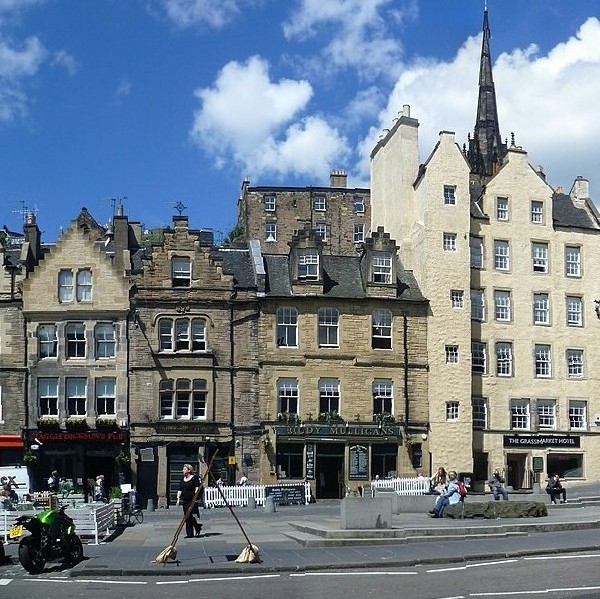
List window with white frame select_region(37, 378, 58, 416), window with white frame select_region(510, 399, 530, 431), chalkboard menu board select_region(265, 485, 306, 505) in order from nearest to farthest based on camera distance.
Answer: chalkboard menu board select_region(265, 485, 306, 505) → window with white frame select_region(37, 378, 58, 416) → window with white frame select_region(510, 399, 530, 431)

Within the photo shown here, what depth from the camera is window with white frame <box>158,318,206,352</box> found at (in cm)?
5325

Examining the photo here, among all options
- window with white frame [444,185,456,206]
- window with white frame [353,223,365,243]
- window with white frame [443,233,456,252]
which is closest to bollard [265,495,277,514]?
window with white frame [443,233,456,252]

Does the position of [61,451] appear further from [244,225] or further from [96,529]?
[244,225]

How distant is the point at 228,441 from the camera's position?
52812 mm

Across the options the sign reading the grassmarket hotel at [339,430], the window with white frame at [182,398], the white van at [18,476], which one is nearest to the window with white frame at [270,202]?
the window with white frame at [182,398]

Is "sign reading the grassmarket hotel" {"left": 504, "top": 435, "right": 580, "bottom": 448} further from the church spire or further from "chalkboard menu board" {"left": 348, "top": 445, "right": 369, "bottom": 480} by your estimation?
the church spire

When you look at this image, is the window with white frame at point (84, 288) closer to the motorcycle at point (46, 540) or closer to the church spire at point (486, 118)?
the motorcycle at point (46, 540)

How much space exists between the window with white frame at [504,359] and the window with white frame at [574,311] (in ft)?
13.4

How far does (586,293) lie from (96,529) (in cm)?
3908

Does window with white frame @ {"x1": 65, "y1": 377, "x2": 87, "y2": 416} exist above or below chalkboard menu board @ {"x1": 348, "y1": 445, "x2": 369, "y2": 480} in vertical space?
above

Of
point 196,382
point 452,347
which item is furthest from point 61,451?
point 452,347

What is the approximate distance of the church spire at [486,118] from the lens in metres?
129

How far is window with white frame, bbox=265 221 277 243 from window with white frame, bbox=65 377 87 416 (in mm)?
35613

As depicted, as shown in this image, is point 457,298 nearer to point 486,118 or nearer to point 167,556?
point 167,556
